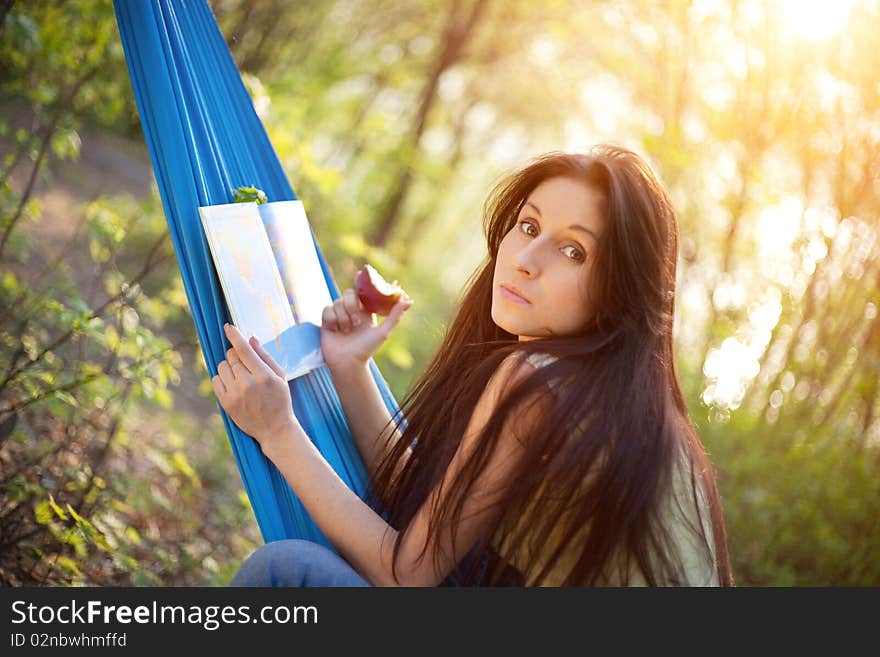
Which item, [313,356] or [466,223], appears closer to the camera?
[313,356]

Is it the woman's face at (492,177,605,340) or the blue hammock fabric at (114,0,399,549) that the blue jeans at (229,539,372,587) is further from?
the woman's face at (492,177,605,340)

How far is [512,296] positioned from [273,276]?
487 millimetres

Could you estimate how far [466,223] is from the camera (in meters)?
14.1

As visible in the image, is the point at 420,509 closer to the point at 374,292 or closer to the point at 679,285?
the point at 374,292

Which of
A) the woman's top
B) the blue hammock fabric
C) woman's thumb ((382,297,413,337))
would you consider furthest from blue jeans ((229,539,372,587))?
woman's thumb ((382,297,413,337))

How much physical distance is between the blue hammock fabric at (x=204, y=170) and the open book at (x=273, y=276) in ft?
0.12

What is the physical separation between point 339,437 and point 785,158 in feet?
10.3

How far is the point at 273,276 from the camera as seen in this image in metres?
1.74

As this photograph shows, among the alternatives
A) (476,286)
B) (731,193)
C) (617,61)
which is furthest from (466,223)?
(476,286)

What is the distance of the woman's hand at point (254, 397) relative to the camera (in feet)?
5.04

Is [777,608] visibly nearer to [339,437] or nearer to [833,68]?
[339,437]

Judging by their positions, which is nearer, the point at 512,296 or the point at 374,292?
the point at 512,296

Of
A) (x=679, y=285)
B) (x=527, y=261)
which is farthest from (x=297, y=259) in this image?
(x=679, y=285)

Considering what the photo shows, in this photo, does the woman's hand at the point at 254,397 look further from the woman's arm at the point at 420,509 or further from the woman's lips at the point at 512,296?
the woman's lips at the point at 512,296
